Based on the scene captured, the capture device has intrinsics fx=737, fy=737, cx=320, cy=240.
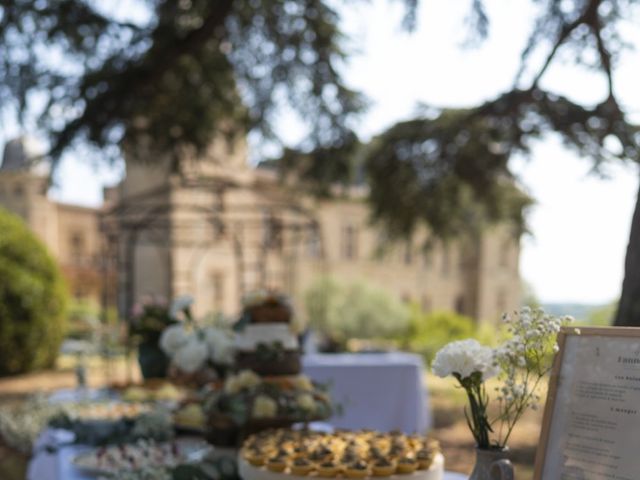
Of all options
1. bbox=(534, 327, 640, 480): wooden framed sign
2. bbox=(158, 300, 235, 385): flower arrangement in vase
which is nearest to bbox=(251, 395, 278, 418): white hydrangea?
bbox=(158, 300, 235, 385): flower arrangement in vase

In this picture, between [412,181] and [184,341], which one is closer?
[184,341]

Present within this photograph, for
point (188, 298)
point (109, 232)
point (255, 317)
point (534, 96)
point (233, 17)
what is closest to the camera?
point (255, 317)

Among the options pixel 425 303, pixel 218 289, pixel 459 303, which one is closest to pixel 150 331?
pixel 218 289

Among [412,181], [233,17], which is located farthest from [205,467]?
[412,181]

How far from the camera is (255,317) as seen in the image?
2.76 meters

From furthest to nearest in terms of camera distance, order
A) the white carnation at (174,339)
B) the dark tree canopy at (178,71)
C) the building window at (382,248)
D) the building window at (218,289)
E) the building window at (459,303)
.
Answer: the building window at (459,303) → the building window at (218,289) → the building window at (382,248) → the dark tree canopy at (178,71) → the white carnation at (174,339)

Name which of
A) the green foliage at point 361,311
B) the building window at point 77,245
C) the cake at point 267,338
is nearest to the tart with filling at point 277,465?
the cake at point 267,338

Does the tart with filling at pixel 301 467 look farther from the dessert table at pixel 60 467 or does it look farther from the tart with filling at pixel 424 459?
the dessert table at pixel 60 467

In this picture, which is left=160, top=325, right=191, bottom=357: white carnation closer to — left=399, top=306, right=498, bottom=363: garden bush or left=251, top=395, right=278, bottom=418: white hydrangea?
left=251, top=395, right=278, bottom=418: white hydrangea

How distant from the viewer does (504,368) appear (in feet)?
4.67

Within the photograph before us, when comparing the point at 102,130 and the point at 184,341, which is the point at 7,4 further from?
the point at 184,341

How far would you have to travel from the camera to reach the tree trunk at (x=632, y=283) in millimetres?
2178

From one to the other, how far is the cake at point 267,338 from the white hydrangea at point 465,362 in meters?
1.28

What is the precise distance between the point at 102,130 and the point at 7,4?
1.31 m
